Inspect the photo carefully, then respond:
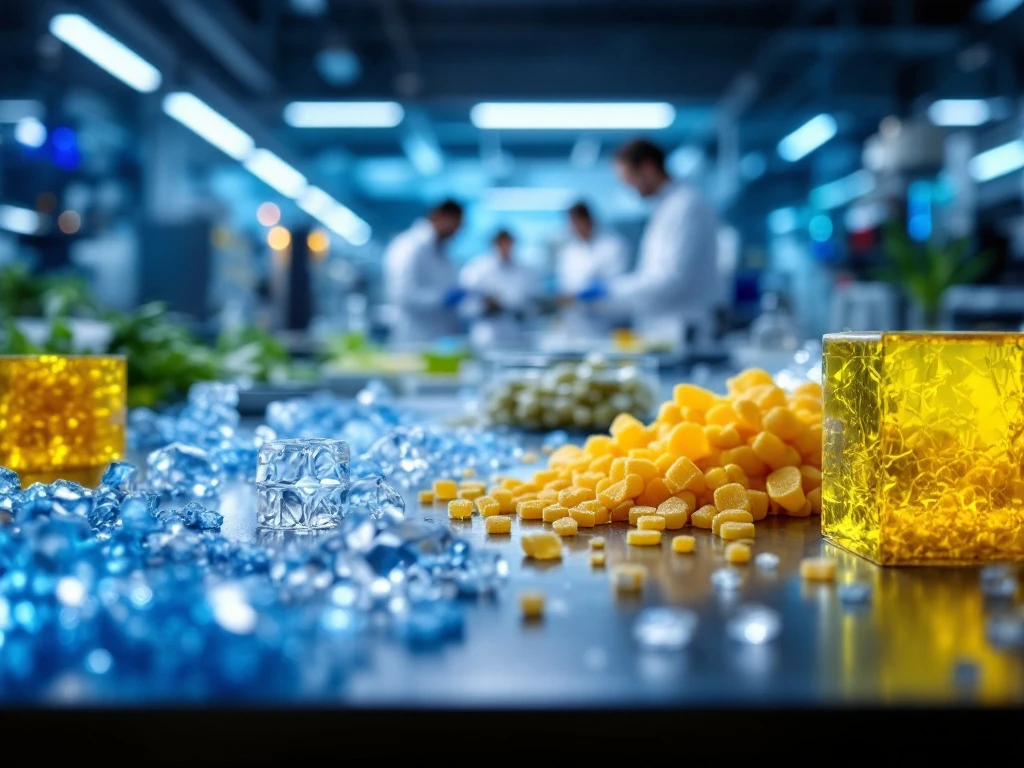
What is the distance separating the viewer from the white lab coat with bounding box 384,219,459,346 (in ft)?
18.1

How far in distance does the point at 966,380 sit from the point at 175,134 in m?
7.15

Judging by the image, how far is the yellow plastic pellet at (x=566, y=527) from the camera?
2.28 ft

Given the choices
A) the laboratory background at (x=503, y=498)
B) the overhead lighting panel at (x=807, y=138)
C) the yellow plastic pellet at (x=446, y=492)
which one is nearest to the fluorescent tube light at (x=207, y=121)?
the laboratory background at (x=503, y=498)

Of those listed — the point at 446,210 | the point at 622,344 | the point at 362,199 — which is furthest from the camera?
the point at 362,199

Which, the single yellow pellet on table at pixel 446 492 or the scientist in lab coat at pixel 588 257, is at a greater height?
the scientist in lab coat at pixel 588 257

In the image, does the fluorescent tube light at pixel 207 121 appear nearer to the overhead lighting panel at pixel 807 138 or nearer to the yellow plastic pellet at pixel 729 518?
→ the yellow plastic pellet at pixel 729 518

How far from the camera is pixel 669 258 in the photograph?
411 cm

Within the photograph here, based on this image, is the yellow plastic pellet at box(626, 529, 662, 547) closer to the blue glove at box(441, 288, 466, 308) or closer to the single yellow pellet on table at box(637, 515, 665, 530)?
the single yellow pellet on table at box(637, 515, 665, 530)

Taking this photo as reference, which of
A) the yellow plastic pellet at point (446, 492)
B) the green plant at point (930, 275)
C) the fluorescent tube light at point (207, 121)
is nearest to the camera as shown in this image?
the yellow plastic pellet at point (446, 492)

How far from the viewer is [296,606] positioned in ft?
1.55

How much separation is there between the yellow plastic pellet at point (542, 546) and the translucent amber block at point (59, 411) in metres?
0.62

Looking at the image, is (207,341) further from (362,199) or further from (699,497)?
(362,199)

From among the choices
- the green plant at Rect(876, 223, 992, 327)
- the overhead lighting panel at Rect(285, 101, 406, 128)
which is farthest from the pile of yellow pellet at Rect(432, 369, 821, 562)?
the overhead lighting panel at Rect(285, 101, 406, 128)

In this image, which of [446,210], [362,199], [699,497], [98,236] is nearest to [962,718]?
[699,497]
